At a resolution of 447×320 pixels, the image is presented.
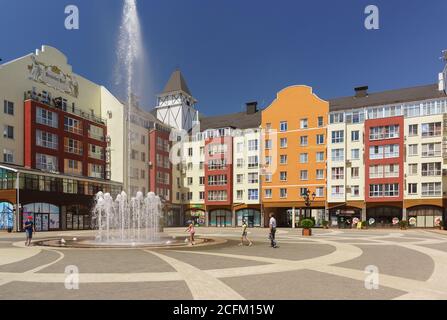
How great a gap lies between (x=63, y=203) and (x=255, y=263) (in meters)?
43.7

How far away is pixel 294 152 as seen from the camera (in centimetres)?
6806

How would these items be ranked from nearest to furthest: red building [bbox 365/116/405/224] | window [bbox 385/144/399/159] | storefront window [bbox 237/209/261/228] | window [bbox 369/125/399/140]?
red building [bbox 365/116/405/224] < window [bbox 385/144/399/159] < window [bbox 369/125/399/140] < storefront window [bbox 237/209/261/228]

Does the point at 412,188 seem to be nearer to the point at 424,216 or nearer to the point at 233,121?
the point at 424,216

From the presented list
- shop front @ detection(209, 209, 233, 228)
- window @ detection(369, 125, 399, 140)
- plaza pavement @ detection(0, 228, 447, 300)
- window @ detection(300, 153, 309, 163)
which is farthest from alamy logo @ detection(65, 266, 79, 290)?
shop front @ detection(209, 209, 233, 228)

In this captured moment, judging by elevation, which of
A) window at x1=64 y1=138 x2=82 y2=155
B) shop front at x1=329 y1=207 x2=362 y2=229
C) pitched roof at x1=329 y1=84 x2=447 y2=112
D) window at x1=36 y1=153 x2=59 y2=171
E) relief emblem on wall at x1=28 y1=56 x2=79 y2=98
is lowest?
shop front at x1=329 y1=207 x2=362 y2=229

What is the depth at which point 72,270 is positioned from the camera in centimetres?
1399

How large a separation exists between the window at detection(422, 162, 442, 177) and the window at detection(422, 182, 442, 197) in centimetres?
130

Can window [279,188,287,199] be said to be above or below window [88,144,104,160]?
below

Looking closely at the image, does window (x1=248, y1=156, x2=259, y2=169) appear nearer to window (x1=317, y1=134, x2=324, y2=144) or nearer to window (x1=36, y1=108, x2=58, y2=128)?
window (x1=317, y1=134, x2=324, y2=144)

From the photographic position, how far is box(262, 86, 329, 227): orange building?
216 ft

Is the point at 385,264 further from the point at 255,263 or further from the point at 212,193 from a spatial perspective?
the point at 212,193

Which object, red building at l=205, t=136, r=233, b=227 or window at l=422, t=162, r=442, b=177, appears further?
red building at l=205, t=136, r=233, b=227

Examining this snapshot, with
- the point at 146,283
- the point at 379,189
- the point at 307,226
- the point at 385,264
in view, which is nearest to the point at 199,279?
the point at 146,283

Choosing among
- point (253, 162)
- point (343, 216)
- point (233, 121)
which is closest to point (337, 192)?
point (343, 216)
